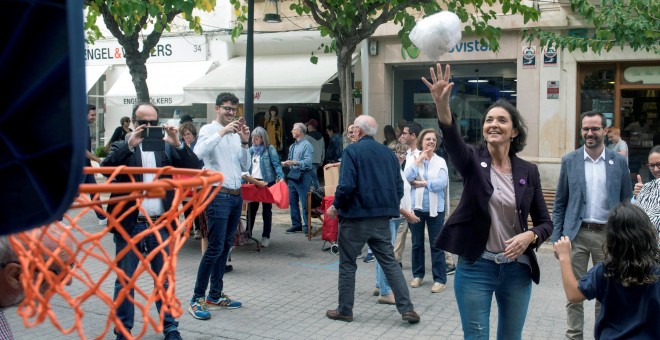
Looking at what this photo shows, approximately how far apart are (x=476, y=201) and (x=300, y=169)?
7510mm

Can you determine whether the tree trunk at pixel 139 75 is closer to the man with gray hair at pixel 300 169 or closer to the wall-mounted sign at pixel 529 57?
the man with gray hair at pixel 300 169

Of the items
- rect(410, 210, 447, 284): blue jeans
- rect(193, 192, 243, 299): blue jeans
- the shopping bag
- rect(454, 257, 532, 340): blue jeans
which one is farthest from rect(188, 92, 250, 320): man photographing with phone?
the shopping bag

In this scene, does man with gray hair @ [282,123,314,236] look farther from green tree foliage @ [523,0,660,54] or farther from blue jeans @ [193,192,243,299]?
blue jeans @ [193,192,243,299]

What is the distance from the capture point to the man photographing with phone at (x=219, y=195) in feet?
21.4

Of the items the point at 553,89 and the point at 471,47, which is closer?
the point at 553,89

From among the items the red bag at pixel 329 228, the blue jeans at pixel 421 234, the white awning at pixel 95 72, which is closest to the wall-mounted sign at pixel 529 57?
the red bag at pixel 329 228

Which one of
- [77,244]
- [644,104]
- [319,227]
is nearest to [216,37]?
[319,227]

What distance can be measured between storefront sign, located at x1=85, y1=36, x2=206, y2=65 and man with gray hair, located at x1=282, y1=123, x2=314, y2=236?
8.08 metres

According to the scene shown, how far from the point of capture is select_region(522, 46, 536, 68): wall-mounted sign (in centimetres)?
1427

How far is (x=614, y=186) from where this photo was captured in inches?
223

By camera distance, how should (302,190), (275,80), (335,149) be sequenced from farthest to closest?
(275,80)
(335,149)
(302,190)

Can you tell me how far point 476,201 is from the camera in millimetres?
4168

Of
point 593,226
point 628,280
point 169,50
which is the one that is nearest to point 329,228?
point 593,226

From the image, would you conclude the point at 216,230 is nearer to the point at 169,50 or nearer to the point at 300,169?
the point at 300,169
